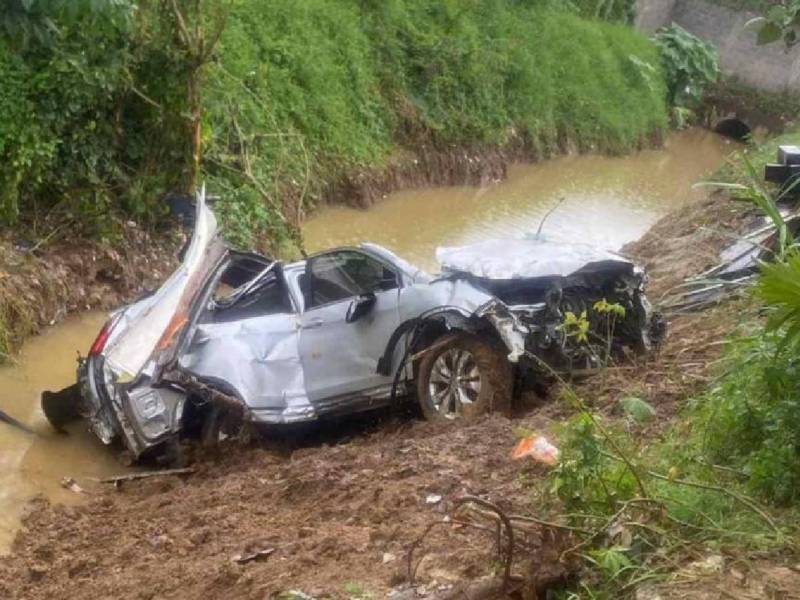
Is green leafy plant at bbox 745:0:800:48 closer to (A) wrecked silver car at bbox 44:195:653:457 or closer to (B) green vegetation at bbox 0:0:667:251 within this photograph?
(A) wrecked silver car at bbox 44:195:653:457

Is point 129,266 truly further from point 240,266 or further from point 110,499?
point 110,499

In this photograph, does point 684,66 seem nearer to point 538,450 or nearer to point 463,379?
point 463,379

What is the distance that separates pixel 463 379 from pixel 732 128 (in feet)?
94.4

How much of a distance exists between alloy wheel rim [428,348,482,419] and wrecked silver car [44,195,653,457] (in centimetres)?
1

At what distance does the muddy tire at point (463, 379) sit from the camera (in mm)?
8727

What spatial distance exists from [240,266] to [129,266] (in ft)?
9.94

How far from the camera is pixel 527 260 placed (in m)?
9.13

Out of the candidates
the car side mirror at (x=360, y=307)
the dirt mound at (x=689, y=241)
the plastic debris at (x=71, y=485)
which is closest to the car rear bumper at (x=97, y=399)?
the plastic debris at (x=71, y=485)

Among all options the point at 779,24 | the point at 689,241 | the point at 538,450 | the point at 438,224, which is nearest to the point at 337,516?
the point at 538,450

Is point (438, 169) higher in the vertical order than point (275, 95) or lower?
lower

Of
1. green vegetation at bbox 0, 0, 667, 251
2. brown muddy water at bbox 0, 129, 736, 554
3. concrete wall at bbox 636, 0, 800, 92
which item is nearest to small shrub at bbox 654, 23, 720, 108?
green vegetation at bbox 0, 0, 667, 251

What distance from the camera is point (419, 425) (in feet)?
29.1

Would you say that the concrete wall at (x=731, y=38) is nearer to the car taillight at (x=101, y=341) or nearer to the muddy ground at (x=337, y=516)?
the muddy ground at (x=337, y=516)

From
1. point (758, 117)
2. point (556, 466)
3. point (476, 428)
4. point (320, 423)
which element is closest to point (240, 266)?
point (320, 423)
